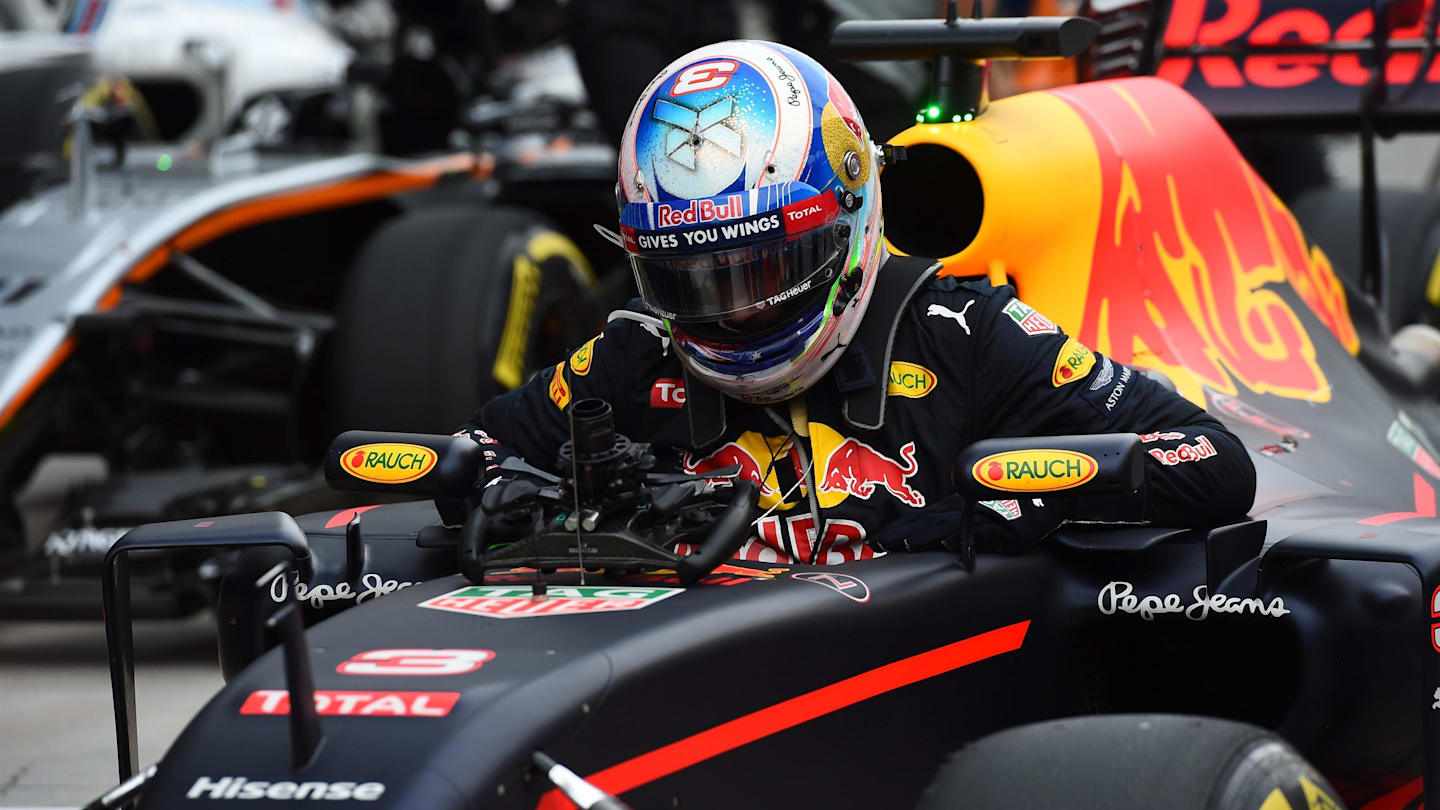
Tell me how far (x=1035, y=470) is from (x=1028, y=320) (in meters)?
0.64

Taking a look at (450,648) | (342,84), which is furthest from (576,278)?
(450,648)

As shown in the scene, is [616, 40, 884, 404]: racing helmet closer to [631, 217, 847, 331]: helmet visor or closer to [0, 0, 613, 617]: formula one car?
[631, 217, 847, 331]: helmet visor

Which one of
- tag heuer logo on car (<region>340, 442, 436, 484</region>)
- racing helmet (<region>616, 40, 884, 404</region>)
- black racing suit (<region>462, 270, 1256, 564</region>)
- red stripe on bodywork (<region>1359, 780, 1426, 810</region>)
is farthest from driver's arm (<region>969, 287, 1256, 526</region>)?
tag heuer logo on car (<region>340, 442, 436, 484</region>)

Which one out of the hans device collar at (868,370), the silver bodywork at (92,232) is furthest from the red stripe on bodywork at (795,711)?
the silver bodywork at (92,232)

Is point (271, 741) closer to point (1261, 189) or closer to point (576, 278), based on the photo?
point (1261, 189)

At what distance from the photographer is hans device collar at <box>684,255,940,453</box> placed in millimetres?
2842

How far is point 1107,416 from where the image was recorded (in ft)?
9.16

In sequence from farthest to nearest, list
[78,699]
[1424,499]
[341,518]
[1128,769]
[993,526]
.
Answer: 1. [78,699]
2. [1424,499]
3. [341,518]
4. [993,526]
5. [1128,769]

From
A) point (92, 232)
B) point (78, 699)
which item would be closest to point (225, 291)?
point (92, 232)

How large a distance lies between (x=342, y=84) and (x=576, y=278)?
1784mm

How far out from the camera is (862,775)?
2.30 metres

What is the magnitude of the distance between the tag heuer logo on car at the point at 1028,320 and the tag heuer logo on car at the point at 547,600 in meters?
0.87

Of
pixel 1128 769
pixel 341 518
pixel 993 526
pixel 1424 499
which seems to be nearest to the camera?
pixel 1128 769

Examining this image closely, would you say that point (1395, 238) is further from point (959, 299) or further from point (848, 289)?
point (848, 289)
